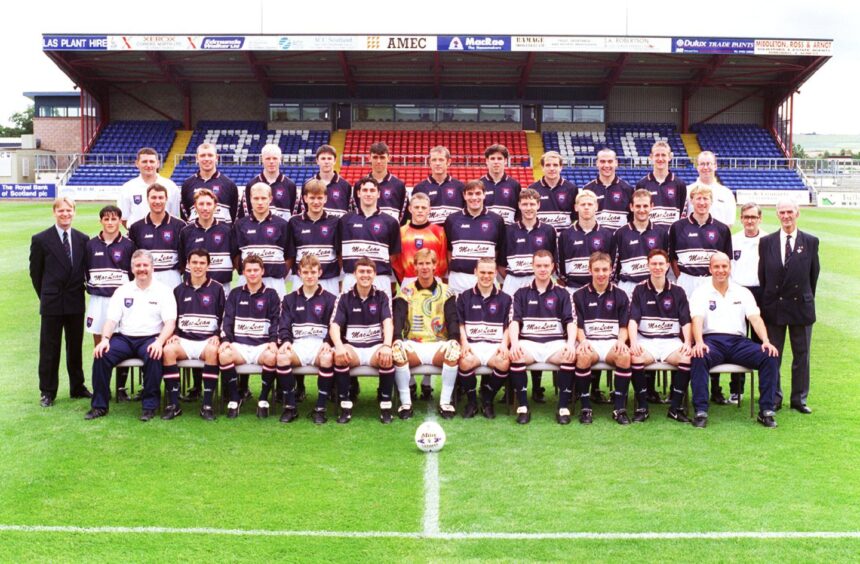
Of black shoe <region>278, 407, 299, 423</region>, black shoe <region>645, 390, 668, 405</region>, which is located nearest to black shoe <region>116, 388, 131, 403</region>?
black shoe <region>278, 407, 299, 423</region>

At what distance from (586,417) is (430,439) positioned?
5.12 ft

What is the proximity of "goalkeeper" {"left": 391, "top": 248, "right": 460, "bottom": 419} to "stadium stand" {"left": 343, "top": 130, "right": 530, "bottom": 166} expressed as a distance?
2962cm

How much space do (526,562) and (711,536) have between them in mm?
1084

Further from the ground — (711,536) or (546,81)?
(546,81)

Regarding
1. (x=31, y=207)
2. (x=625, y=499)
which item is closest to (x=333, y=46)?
(x=31, y=207)

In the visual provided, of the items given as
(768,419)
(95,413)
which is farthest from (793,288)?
(95,413)

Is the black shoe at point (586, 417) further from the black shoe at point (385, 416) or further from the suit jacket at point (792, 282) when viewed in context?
the suit jacket at point (792, 282)

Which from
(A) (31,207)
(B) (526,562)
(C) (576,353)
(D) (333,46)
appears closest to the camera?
(B) (526,562)

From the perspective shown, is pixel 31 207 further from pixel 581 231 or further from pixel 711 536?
pixel 711 536

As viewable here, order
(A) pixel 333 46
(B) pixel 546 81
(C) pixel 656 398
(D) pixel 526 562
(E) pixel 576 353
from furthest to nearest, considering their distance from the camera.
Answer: (B) pixel 546 81 → (A) pixel 333 46 → (C) pixel 656 398 → (E) pixel 576 353 → (D) pixel 526 562

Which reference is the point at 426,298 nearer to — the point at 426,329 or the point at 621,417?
the point at 426,329

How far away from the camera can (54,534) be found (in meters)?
4.32

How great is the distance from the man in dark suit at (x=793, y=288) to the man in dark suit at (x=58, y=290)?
615 centimetres

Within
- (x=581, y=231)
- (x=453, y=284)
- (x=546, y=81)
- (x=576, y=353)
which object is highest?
(x=546, y=81)
